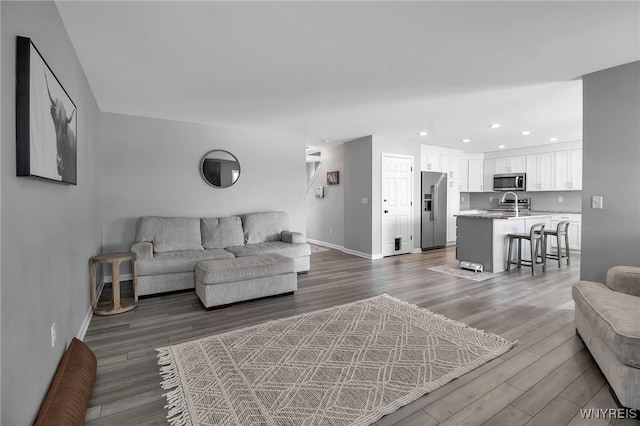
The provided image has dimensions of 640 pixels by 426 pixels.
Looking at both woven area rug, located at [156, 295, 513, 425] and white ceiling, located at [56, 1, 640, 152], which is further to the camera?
white ceiling, located at [56, 1, 640, 152]

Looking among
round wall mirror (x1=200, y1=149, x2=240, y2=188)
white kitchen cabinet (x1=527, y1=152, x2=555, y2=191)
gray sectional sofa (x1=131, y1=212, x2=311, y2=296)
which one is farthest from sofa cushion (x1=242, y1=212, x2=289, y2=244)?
white kitchen cabinet (x1=527, y1=152, x2=555, y2=191)

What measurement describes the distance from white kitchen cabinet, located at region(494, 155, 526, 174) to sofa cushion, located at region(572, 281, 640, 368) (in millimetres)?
5941

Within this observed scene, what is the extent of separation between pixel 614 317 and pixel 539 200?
6.80 metres

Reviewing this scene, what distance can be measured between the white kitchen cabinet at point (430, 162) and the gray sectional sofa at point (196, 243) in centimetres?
361

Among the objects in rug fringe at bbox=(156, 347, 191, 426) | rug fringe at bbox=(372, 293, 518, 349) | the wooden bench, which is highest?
the wooden bench

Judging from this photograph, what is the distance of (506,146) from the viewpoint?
7250 millimetres

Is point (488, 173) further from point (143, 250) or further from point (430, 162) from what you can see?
point (143, 250)

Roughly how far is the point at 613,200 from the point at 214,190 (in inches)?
198

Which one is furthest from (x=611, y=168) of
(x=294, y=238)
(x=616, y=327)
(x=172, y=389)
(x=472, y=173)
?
(x=472, y=173)

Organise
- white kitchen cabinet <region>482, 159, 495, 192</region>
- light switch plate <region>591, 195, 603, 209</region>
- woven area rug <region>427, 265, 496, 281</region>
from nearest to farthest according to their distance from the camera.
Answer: light switch plate <region>591, 195, 603, 209</region> → woven area rug <region>427, 265, 496, 281</region> → white kitchen cabinet <region>482, 159, 495, 192</region>

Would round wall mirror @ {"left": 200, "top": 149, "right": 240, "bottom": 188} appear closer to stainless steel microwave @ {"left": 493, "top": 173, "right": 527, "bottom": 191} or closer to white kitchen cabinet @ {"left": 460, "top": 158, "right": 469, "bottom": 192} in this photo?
white kitchen cabinet @ {"left": 460, "top": 158, "right": 469, "bottom": 192}

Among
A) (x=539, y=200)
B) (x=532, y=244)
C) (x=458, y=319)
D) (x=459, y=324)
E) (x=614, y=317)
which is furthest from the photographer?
(x=539, y=200)

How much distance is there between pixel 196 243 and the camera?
4.42 metres

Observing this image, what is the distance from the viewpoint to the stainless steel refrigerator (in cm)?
676
